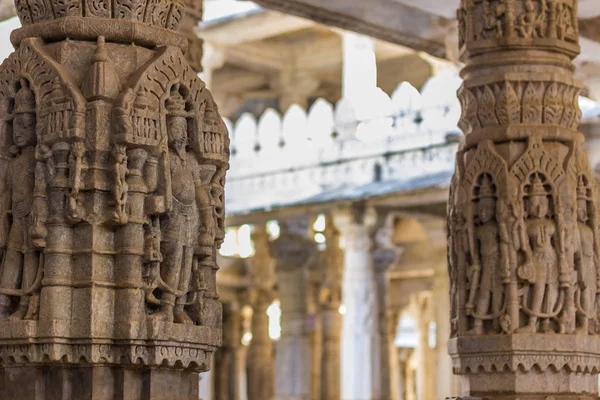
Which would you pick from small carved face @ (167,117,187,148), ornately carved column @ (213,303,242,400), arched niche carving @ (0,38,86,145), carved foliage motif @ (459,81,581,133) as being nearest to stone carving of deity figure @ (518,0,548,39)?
carved foliage motif @ (459,81,581,133)

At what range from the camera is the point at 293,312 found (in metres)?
24.8

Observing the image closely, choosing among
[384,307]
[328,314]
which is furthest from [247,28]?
[384,307]

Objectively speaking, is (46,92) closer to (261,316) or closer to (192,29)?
(192,29)

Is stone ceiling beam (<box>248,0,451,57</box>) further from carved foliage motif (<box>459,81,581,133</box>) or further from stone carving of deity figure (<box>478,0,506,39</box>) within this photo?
carved foliage motif (<box>459,81,581,133</box>)

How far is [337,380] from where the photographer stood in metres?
25.6

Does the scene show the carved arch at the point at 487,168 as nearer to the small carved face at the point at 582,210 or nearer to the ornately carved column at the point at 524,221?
the ornately carved column at the point at 524,221

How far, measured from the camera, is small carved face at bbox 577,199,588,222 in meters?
8.84

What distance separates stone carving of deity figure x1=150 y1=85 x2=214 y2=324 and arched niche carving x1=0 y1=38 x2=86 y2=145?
1.53ft

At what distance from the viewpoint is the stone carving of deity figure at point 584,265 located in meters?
8.76

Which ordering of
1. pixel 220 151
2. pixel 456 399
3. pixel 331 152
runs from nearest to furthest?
pixel 220 151 → pixel 456 399 → pixel 331 152

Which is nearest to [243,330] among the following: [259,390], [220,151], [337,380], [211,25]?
[259,390]

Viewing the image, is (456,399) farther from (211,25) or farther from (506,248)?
(211,25)

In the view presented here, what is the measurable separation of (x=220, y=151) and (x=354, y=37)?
676 inches

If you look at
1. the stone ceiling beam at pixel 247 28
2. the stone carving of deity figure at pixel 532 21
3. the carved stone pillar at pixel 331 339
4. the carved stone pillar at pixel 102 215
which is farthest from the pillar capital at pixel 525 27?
the stone ceiling beam at pixel 247 28
